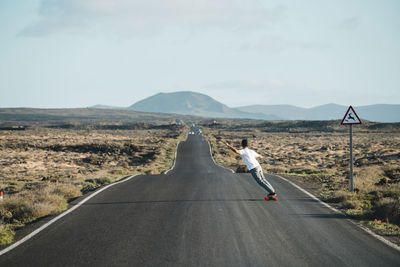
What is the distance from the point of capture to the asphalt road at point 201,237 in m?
5.43

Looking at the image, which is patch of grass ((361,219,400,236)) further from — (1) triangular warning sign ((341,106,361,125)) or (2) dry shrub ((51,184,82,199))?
(2) dry shrub ((51,184,82,199))

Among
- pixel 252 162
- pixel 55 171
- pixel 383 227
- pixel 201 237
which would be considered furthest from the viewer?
pixel 55 171

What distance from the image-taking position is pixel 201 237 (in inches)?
257

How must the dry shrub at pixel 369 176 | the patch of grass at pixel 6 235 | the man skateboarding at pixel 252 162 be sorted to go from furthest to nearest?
the dry shrub at pixel 369 176, the man skateboarding at pixel 252 162, the patch of grass at pixel 6 235

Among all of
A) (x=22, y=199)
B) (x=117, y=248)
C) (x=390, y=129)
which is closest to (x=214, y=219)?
(x=117, y=248)

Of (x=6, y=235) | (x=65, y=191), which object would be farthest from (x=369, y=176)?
(x=6, y=235)

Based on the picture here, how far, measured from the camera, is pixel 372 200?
11031 millimetres

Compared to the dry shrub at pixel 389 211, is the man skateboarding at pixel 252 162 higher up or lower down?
higher up

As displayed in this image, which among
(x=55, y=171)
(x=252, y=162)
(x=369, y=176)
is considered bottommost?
(x=55, y=171)

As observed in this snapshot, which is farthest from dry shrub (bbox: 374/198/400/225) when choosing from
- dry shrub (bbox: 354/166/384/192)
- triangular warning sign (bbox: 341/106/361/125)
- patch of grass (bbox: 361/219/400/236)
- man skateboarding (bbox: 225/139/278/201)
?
dry shrub (bbox: 354/166/384/192)

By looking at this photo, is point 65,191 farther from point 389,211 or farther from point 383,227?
point 389,211

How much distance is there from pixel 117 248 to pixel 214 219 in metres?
2.62

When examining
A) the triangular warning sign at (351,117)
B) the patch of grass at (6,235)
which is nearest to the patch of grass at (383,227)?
the triangular warning sign at (351,117)

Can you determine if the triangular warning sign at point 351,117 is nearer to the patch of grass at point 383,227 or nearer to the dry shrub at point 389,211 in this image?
the dry shrub at point 389,211
